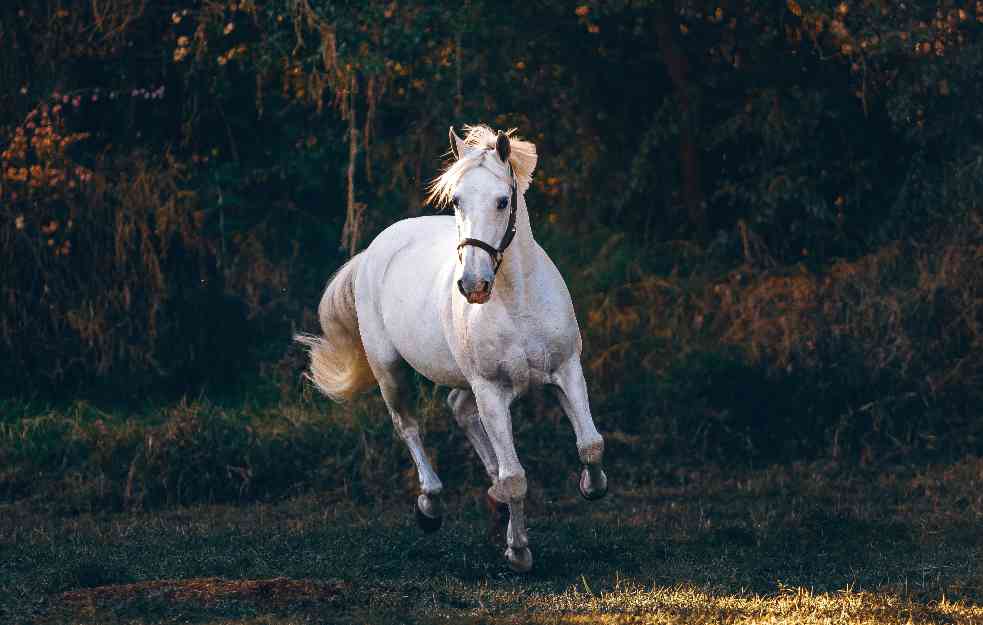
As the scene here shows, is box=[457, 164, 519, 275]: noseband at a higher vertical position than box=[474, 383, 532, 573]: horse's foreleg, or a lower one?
higher

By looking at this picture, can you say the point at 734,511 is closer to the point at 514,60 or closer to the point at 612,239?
the point at 612,239

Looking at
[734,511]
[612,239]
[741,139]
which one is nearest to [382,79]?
[612,239]

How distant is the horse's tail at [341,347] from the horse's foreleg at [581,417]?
2255 millimetres

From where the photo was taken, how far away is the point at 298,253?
41.2 feet

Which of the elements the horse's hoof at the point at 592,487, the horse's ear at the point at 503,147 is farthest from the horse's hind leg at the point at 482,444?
the horse's ear at the point at 503,147

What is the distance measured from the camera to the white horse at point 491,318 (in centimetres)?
609

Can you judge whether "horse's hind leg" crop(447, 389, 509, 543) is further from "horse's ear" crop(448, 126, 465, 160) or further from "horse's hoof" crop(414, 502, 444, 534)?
"horse's ear" crop(448, 126, 465, 160)

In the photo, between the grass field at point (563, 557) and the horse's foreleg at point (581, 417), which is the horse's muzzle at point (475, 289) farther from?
the grass field at point (563, 557)

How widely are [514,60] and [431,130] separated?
95cm

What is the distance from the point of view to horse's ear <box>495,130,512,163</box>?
6.25 metres

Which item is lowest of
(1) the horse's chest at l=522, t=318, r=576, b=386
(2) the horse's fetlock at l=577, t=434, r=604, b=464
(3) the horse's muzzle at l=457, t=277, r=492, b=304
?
(2) the horse's fetlock at l=577, t=434, r=604, b=464

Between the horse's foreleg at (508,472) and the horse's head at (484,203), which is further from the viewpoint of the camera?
the horse's foreleg at (508,472)

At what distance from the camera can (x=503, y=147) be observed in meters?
6.26

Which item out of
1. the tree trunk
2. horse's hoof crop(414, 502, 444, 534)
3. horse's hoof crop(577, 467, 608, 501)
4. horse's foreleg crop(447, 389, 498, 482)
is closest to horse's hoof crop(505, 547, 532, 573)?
horse's hoof crop(577, 467, 608, 501)
